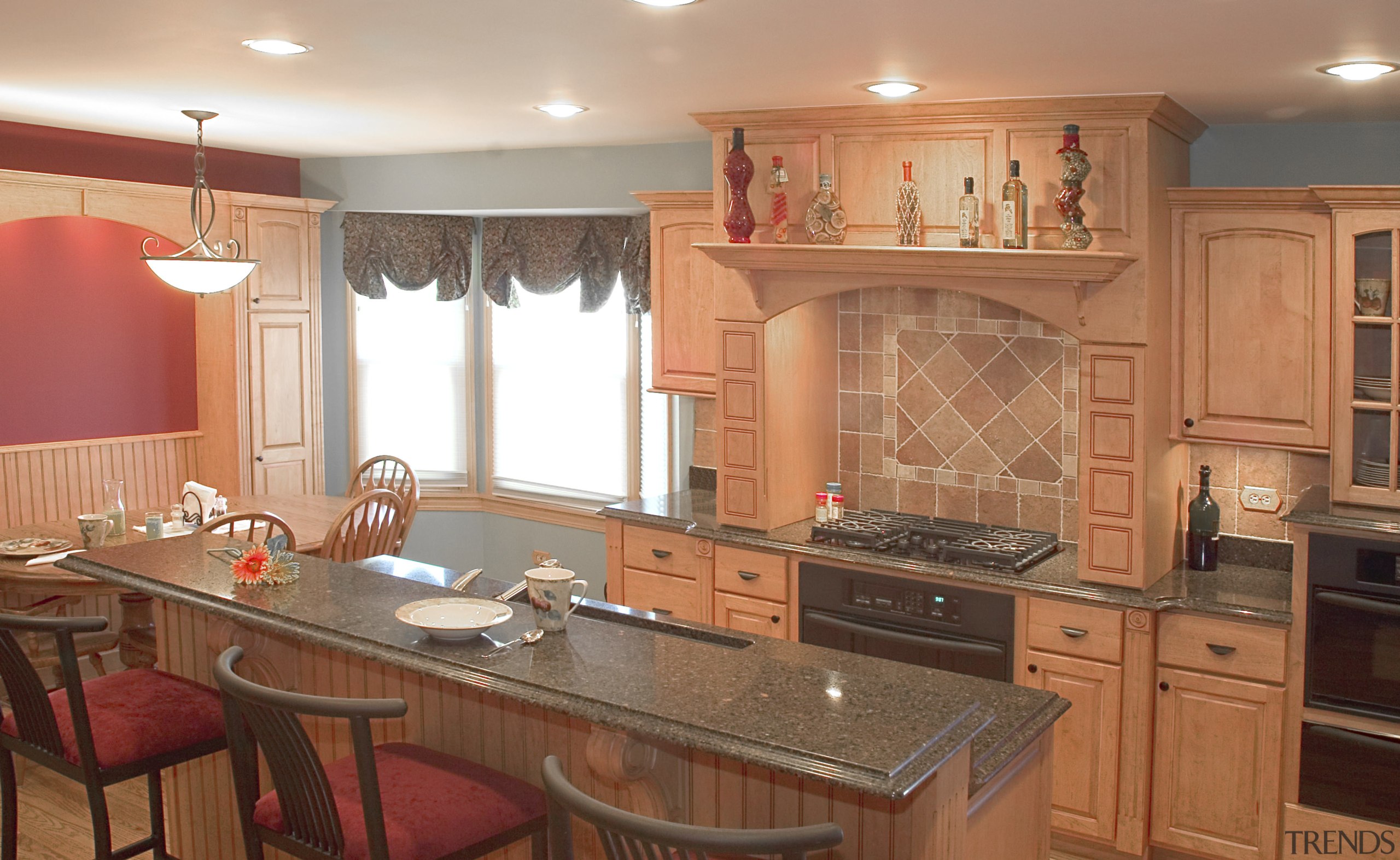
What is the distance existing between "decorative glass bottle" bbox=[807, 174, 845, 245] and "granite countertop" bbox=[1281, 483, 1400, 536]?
68.9 inches

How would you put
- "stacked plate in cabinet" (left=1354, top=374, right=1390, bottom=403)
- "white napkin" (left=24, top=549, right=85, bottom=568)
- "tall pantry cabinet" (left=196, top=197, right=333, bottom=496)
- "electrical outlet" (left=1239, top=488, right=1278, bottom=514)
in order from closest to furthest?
"stacked plate in cabinet" (left=1354, top=374, right=1390, bottom=403), "electrical outlet" (left=1239, top=488, right=1278, bottom=514), "white napkin" (left=24, top=549, right=85, bottom=568), "tall pantry cabinet" (left=196, top=197, right=333, bottom=496)

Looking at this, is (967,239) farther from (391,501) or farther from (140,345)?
(140,345)

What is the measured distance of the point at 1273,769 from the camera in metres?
3.62

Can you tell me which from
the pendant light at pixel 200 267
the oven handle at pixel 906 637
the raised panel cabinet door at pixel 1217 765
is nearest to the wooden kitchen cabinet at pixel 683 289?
the oven handle at pixel 906 637

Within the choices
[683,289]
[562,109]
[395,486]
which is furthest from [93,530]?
[683,289]

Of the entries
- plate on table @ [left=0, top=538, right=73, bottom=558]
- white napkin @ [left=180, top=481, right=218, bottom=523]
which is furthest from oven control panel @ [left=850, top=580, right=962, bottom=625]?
plate on table @ [left=0, top=538, right=73, bottom=558]

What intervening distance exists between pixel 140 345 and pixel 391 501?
6.66 feet

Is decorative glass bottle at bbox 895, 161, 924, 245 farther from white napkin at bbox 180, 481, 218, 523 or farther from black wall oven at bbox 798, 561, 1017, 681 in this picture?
white napkin at bbox 180, 481, 218, 523

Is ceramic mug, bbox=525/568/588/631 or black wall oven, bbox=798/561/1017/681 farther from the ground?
ceramic mug, bbox=525/568/588/631

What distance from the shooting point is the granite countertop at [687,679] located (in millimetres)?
1775

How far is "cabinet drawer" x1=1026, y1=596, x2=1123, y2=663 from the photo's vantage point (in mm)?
3768

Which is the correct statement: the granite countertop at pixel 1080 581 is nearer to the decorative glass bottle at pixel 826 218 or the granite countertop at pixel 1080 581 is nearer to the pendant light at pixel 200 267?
the decorative glass bottle at pixel 826 218

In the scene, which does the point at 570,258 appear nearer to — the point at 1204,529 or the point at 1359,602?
the point at 1204,529

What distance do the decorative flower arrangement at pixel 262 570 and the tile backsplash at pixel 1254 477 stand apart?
306cm
